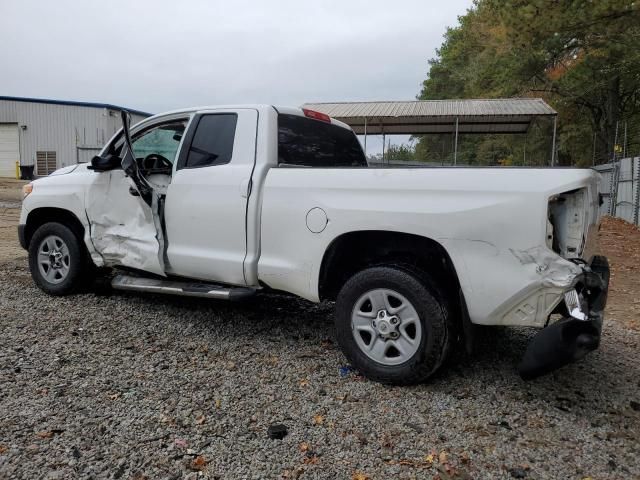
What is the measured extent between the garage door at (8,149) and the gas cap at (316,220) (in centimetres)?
3367

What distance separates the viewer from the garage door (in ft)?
105

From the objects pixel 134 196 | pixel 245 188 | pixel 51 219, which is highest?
pixel 245 188

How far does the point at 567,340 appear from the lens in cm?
296

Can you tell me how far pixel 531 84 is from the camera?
2531cm

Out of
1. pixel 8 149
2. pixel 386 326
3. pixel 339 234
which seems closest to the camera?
pixel 386 326

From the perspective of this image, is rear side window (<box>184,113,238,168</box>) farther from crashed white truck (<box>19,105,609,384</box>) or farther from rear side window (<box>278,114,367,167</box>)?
rear side window (<box>278,114,367,167</box>)

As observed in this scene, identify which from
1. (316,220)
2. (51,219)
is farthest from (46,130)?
(316,220)

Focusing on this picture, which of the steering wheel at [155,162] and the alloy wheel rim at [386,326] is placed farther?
the steering wheel at [155,162]

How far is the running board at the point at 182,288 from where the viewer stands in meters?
4.18

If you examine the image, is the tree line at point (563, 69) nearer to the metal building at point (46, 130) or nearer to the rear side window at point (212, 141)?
the rear side window at point (212, 141)

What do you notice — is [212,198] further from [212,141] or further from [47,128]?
[47,128]

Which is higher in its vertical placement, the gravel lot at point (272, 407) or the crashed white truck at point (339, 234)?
the crashed white truck at point (339, 234)

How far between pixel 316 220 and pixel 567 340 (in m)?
1.76

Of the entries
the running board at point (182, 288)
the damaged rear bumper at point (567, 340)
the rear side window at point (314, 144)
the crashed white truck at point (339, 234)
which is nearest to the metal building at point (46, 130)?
the crashed white truck at point (339, 234)
